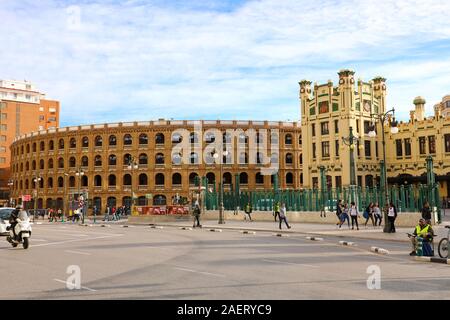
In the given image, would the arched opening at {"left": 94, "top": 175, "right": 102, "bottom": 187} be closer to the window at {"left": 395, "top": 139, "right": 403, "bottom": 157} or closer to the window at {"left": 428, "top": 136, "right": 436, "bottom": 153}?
the window at {"left": 395, "top": 139, "right": 403, "bottom": 157}

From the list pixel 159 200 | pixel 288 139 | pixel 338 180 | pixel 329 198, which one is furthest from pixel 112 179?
pixel 329 198

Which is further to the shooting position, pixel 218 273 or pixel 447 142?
pixel 447 142

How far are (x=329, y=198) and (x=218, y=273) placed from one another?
24738 mm

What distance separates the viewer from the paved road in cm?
912

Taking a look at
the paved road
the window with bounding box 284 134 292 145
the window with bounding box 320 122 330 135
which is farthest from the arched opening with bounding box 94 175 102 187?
the paved road

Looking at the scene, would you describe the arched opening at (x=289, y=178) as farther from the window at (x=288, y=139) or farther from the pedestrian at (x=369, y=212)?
the pedestrian at (x=369, y=212)

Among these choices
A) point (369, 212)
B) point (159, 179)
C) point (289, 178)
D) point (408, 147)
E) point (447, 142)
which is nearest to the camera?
point (369, 212)

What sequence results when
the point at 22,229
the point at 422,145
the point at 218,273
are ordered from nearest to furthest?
the point at 218,273 → the point at 22,229 → the point at 422,145

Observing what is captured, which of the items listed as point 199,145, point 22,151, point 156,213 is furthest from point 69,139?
point 156,213

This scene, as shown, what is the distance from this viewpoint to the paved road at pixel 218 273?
9.12 meters

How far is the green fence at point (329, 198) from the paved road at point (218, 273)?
12323 millimetres

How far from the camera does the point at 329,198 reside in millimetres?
35125

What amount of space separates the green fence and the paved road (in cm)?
1232

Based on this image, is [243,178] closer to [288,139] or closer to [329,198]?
[288,139]
